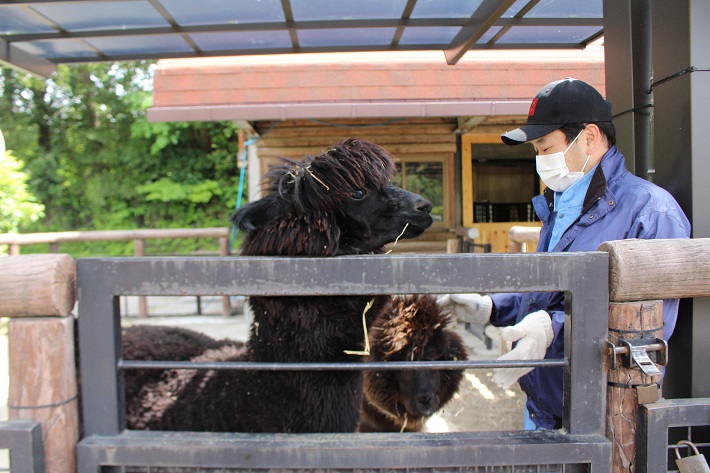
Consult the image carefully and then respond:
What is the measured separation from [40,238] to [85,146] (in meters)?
15.7

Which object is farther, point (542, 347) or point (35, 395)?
point (542, 347)

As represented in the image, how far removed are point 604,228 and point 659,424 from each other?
664mm

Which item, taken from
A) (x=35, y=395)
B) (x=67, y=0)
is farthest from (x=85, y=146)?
(x=35, y=395)

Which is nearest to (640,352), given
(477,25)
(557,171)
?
(557,171)

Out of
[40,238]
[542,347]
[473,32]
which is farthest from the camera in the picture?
[40,238]

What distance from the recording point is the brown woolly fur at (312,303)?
1.80 m

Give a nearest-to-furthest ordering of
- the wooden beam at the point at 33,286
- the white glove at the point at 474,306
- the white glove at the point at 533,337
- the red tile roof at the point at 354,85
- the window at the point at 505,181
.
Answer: the wooden beam at the point at 33,286 < the white glove at the point at 533,337 < the white glove at the point at 474,306 < the red tile roof at the point at 354,85 < the window at the point at 505,181

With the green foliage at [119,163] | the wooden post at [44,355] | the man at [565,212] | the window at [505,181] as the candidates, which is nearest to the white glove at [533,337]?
the man at [565,212]

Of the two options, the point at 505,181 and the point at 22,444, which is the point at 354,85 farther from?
the point at 22,444

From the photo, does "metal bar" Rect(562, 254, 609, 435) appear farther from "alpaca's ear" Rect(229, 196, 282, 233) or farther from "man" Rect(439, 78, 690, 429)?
"alpaca's ear" Rect(229, 196, 282, 233)

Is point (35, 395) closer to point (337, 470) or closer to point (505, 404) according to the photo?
point (337, 470)

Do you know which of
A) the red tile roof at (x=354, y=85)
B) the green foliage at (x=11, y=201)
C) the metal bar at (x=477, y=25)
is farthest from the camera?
the green foliage at (x=11, y=201)

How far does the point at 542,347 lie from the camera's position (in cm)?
158

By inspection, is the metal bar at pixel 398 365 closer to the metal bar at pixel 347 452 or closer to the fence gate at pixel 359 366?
the fence gate at pixel 359 366
